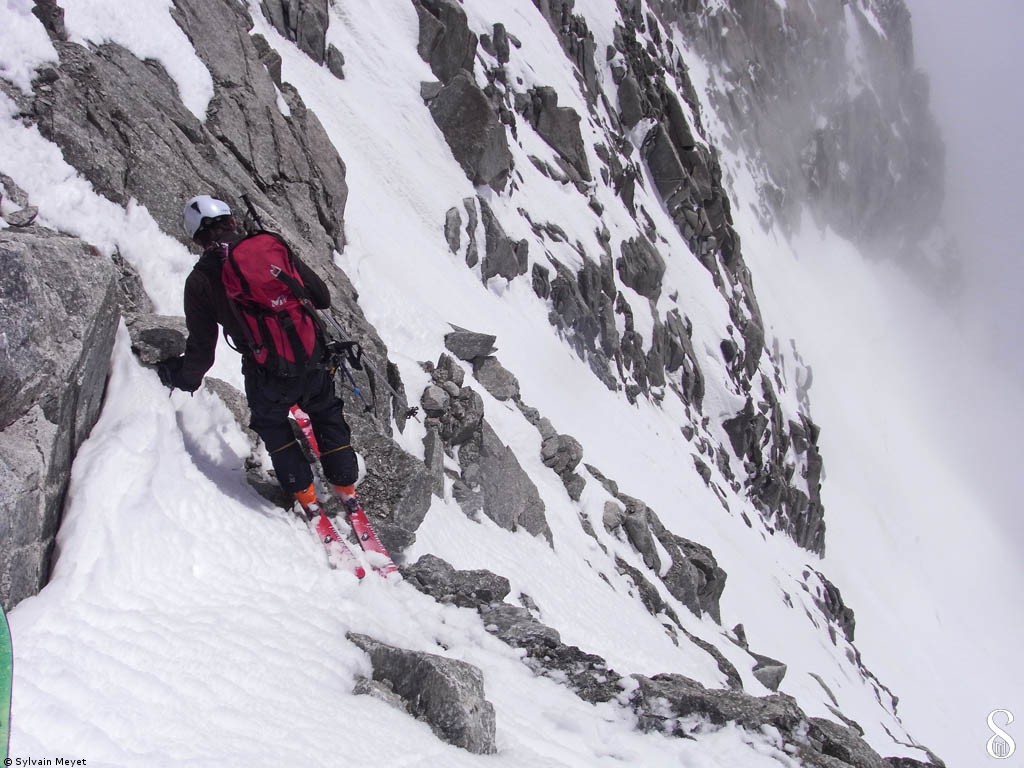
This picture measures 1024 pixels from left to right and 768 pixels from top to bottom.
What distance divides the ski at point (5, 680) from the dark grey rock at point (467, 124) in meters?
21.5

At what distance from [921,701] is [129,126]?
36337 millimetres

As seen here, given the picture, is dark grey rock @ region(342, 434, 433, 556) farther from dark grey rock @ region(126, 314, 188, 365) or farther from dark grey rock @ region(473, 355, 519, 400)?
dark grey rock @ region(473, 355, 519, 400)

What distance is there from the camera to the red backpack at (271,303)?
5.05 metres

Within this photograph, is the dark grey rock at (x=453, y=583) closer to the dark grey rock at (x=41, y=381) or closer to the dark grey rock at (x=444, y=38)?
the dark grey rock at (x=41, y=381)

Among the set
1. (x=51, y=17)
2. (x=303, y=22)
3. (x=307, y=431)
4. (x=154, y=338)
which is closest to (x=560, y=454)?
(x=307, y=431)

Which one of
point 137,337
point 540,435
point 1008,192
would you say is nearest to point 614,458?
point 540,435

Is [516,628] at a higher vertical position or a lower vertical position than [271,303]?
lower

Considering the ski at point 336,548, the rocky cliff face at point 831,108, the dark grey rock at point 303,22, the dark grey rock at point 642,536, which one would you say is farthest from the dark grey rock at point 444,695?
the rocky cliff face at point 831,108

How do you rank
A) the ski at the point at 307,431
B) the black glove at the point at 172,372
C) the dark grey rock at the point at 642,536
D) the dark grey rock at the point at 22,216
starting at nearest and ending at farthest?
the dark grey rock at the point at 22,216 < the black glove at the point at 172,372 < the ski at the point at 307,431 < the dark grey rock at the point at 642,536

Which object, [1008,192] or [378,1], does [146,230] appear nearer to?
[378,1]

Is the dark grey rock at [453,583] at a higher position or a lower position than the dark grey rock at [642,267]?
lower

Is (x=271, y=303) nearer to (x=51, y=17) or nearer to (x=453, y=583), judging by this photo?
(x=453, y=583)

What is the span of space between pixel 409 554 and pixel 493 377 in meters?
8.36

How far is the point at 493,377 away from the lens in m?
15.0
